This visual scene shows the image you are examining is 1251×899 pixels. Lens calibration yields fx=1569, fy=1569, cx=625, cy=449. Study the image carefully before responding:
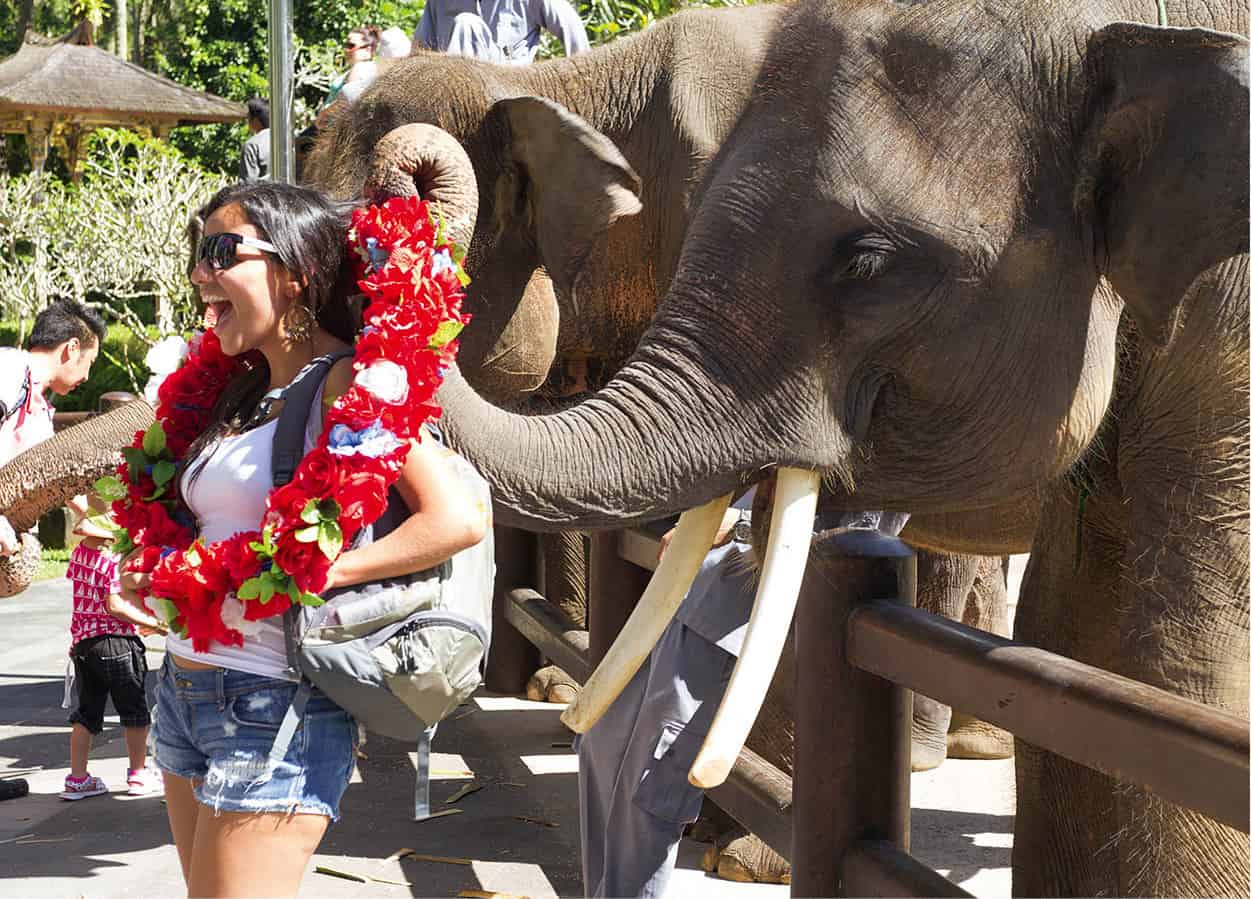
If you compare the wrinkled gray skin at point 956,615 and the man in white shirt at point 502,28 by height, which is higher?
the man in white shirt at point 502,28

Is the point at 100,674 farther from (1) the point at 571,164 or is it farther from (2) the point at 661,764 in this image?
(2) the point at 661,764

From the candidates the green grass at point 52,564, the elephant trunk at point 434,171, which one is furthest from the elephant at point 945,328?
the green grass at point 52,564

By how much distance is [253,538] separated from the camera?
8.49 feet

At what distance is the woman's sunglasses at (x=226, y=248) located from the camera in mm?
2766

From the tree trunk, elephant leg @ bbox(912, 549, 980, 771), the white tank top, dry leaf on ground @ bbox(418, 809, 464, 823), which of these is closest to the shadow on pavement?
elephant leg @ bbox(912, 549, 980, 771)

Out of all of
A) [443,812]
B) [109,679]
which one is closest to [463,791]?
[443,812]

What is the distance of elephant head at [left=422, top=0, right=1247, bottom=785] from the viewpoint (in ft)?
9.01

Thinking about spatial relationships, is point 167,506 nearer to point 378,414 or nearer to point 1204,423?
point 378,414

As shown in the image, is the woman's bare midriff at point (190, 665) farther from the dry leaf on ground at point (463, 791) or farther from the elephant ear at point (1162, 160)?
the dry leaf on ground at point (463, 791)

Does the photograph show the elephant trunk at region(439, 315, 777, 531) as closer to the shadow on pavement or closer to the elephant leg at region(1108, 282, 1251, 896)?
the elephant leg at region(1108, 282, 1251, 896)

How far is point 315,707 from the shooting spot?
2645mm

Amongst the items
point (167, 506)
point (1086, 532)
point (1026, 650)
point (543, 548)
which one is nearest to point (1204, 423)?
point (1086, 532)

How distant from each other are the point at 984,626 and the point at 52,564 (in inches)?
310

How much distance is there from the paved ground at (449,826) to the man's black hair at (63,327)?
1630 mm
